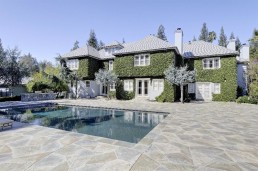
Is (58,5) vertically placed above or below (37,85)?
above

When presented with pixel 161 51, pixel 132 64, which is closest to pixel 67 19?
pixel 132 64

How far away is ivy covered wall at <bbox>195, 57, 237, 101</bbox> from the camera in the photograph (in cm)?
2097

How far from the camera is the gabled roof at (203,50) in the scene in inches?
844

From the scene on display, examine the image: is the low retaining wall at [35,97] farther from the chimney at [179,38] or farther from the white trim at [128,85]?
the chimney at [179,38]

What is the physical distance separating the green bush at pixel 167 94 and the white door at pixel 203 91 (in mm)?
5084

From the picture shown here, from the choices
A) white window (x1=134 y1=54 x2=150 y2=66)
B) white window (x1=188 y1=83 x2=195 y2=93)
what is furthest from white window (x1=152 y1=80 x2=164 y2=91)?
white window (x1=188 y1=83 x2=195 y2=93)

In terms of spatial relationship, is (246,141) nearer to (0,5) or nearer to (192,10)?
(192,10)

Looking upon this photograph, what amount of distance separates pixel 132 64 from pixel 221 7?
38.7 feet

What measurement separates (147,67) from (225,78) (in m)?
10.5

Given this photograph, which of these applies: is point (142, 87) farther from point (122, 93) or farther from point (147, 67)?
point (122, 93)

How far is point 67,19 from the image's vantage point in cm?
1648

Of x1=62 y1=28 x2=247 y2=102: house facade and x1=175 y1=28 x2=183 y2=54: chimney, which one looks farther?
x1=175 y1=28 x2=183 y2=54: chimney

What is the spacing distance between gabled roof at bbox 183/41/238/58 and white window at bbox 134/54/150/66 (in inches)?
238

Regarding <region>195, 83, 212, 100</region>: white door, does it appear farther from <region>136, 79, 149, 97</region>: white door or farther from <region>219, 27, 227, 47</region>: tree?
<region>219, 27, 227, 47</region>: tree
